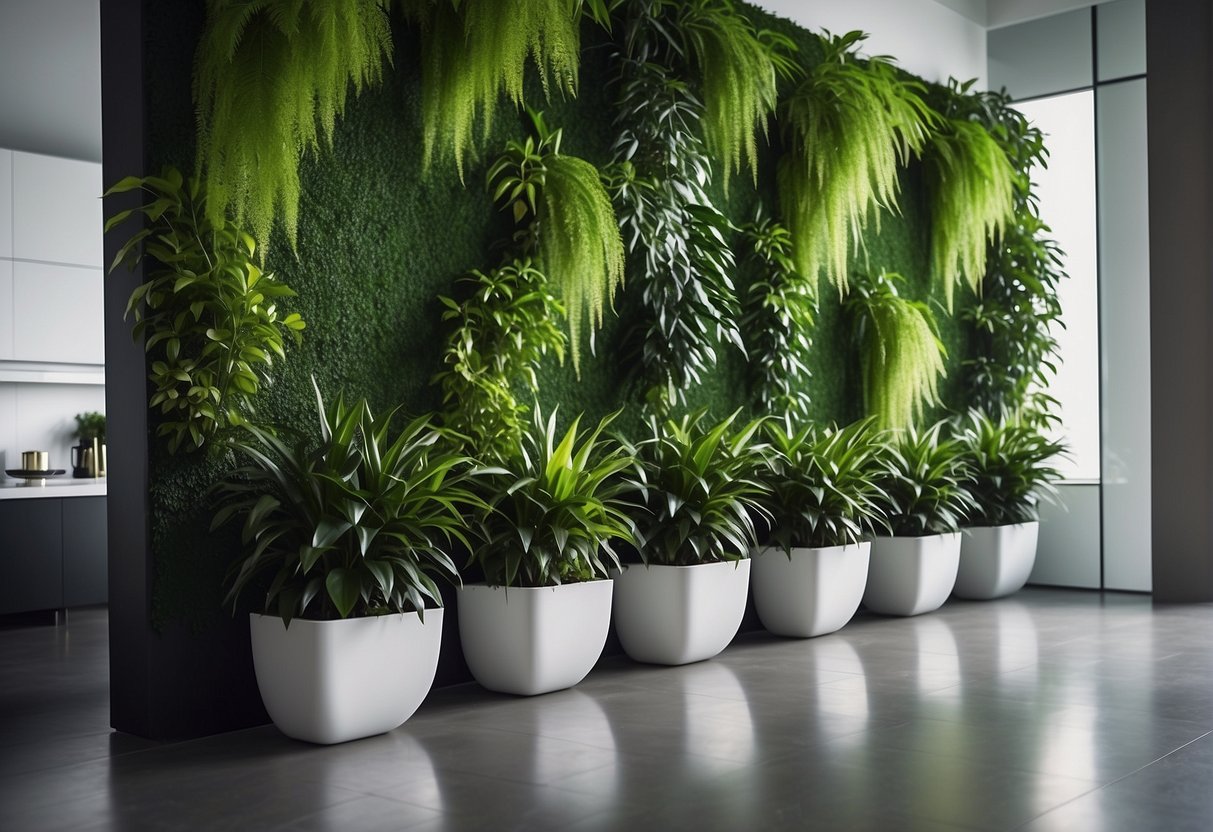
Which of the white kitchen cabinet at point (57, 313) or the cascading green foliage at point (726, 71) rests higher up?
the cascading green foliage at point (726, 71)

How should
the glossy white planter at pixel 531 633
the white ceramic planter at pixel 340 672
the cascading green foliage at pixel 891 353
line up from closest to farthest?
the white ceramic planter at pixel 340 672
the glossy white planter at pixel 531 633
the cascading green foliage at pixel 891 353

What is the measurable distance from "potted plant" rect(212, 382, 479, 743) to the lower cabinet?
8.87ft

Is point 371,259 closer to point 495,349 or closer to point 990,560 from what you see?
point 495,349

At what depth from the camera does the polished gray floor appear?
2771 mm

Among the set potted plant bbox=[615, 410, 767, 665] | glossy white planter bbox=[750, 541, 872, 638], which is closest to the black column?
glossy white planter bbox=[750, 541, 872, 638]

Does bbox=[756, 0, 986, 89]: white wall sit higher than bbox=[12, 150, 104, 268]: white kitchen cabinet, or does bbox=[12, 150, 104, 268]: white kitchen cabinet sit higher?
bbox=[756, 0, 986, 89]: white wall

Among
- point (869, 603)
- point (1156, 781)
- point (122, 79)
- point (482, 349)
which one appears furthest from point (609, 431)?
point (1156, 781)

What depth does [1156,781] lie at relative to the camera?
296cm

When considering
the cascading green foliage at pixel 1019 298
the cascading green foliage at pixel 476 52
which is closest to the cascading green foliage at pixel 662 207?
the cascading green foliage at pixel 476 52

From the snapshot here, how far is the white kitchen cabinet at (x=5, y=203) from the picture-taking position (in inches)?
263

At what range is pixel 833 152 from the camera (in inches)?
229

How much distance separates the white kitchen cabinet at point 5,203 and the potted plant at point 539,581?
3.95 m

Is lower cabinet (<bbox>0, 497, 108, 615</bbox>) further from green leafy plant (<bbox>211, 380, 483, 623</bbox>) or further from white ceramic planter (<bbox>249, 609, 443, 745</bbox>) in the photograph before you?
white ceramic planter (<bbox>249, 609, 443, 745</bbox>)

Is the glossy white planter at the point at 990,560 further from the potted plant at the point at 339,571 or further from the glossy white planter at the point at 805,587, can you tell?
the potted plant at the point at 339,571
